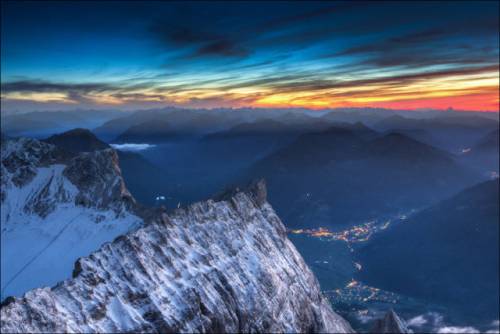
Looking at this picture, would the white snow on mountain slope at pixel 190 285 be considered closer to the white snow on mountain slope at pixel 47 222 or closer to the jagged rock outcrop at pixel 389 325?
the jagged rock outcrop at pixel 389 325

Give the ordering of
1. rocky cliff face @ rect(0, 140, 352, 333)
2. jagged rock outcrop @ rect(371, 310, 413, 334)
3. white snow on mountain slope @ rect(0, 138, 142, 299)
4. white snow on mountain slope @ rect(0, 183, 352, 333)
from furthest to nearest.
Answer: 1. white snow on mountain slope @ rect(0, 138, 142, 299)
2. jagged rock outcrop @ rect(371, 310, 413, 334)
3. rocky cliff face @ rect(0, 140, 352, 333)
4. white snow on mountain slope @ rect(0, 183, 352, 333)

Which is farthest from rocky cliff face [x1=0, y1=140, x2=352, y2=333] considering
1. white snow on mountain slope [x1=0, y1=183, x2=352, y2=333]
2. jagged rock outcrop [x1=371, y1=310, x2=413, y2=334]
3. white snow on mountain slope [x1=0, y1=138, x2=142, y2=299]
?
jagged rock outcrop [x1=371, y1=310, x2=413, y2=334]

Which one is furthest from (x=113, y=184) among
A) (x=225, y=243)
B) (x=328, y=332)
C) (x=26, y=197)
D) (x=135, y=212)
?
(x=328, y=332)

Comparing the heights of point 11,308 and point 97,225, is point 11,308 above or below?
above

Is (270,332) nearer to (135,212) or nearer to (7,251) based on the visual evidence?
(135,212)

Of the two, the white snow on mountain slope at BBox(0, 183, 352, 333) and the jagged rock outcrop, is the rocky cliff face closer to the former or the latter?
the white snow on mountain slope at BBox(0, 183, 352, 333)

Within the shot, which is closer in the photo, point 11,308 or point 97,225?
point 11,308
